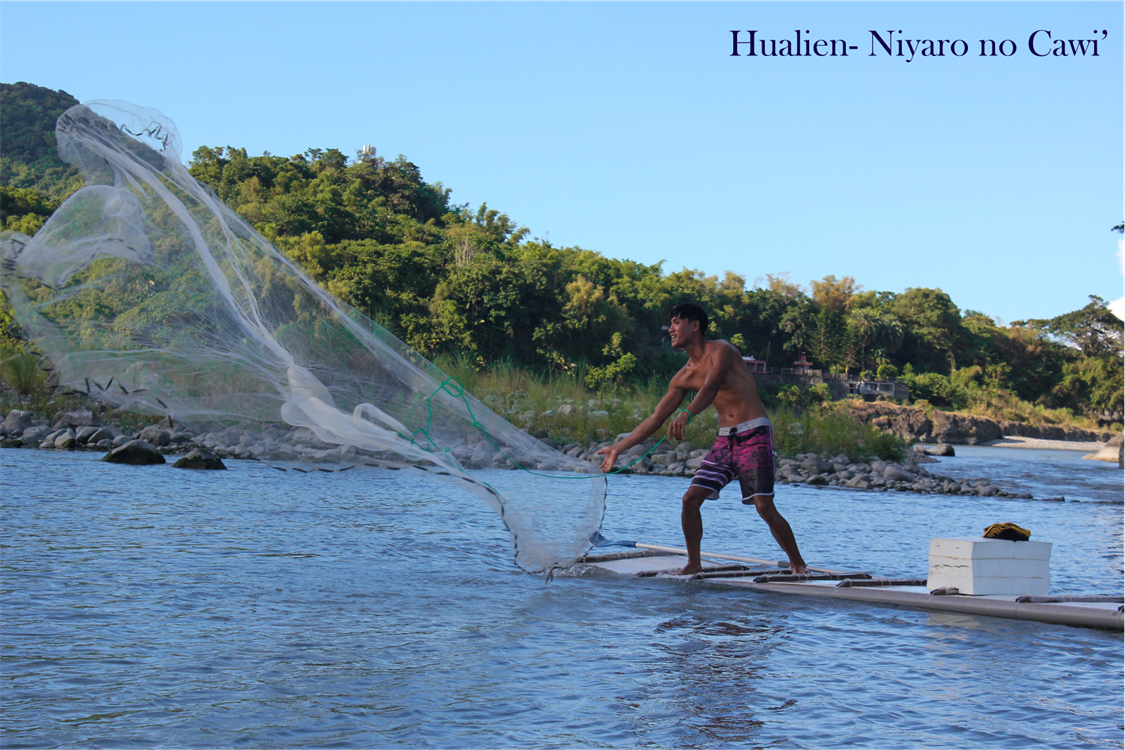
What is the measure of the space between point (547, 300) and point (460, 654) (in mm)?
43883

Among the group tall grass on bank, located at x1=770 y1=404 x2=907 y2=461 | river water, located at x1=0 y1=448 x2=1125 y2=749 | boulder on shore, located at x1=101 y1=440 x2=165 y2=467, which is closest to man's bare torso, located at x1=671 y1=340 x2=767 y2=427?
river water, located at x1=0 y1=448 x2=1125 y2=749

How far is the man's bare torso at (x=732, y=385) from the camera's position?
6574 millimetres

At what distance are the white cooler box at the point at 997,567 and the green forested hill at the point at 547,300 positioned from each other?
1787 centimetres

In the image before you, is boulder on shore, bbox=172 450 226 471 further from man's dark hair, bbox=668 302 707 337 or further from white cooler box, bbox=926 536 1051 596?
white cooler box, bbox=926 536 1051 596

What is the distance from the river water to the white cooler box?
363mm

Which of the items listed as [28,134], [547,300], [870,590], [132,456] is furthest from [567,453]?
[28,134]

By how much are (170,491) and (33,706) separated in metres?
8.49

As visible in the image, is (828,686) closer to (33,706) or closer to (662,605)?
(662,605)

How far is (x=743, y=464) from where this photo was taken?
6.60m

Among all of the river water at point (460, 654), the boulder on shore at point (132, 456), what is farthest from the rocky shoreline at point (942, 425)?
the river water at point (460, 654)

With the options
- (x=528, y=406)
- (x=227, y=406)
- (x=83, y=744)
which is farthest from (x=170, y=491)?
(x=528, y=406)

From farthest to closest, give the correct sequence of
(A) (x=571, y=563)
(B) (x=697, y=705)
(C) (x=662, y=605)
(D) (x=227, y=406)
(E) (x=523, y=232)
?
(E) (x=523, y=232) < (A) (x=571, y=563) < (C) (x=662, y=605) < (D) (x=227, y=406) < (B) (x=697, y=705)

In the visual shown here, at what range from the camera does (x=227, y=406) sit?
5715 mm

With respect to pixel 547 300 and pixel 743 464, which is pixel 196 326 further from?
pixel 547 300
